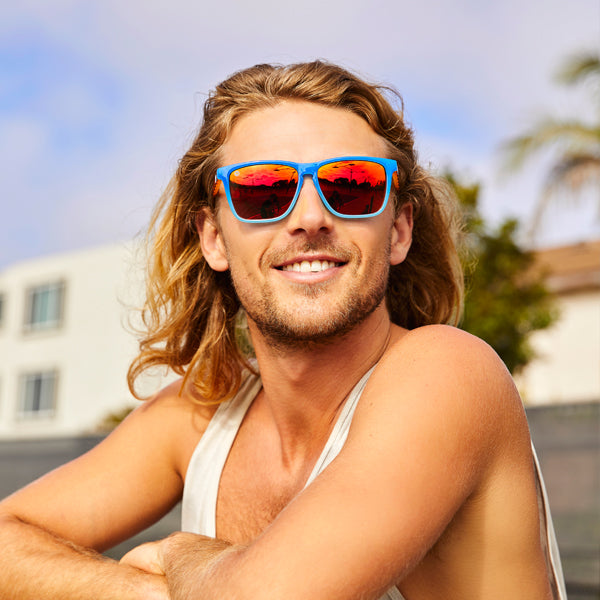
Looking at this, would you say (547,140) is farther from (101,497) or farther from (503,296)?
(101,497)

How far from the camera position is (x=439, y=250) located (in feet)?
10.2

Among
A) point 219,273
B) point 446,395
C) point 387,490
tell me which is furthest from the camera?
point 219,273

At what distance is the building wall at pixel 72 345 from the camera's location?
30.9 metres

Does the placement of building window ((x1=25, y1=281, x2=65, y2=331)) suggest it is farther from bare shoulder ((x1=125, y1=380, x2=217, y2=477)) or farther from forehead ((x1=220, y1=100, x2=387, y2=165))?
forehead ((x1=220, y1=100, x2=387, y2=165))

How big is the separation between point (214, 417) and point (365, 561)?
120 cm

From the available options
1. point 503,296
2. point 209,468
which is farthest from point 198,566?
point 503,296

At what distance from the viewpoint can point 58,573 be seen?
91.4 inches

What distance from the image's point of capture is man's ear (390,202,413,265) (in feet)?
9.12

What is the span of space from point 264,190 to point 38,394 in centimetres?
3280

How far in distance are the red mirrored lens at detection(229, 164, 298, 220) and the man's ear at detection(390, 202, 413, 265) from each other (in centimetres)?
50

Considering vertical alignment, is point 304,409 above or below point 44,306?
above

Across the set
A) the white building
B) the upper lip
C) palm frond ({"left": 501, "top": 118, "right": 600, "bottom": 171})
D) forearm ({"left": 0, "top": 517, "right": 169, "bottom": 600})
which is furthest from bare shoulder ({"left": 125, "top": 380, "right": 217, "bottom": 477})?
the white building

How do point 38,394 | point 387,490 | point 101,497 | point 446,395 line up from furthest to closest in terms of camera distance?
point 38,394 < point 101,497 < point 446,395 < point 387,490

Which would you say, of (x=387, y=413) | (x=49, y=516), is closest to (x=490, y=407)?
(x=387, y=413)
